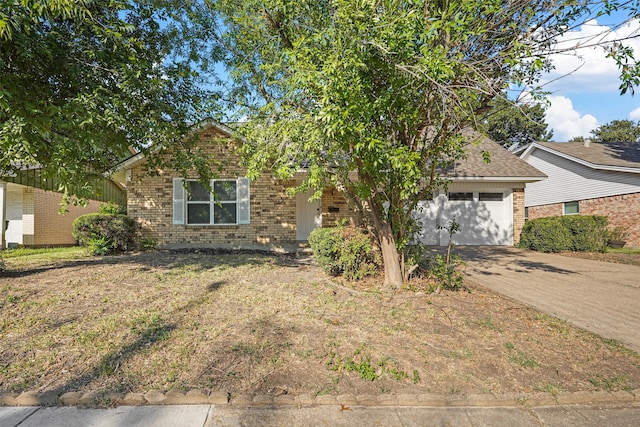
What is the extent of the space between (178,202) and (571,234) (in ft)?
44.1

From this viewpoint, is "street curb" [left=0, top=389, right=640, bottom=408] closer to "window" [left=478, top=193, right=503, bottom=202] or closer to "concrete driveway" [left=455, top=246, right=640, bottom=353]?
"concrete driveway" [left=455, top=246, right=640, bottom=353]

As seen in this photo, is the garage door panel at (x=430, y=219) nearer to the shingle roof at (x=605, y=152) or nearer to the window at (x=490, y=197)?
the window at (x=490, y=197)

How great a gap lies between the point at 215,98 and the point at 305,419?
666cm

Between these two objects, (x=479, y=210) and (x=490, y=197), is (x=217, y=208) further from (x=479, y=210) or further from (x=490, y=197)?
(x=490, y=197)

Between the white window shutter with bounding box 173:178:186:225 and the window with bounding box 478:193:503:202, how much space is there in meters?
10.9

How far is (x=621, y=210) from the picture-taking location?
13477 millimetres

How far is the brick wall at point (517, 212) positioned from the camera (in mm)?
12883

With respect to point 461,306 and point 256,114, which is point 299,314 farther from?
point 256,114

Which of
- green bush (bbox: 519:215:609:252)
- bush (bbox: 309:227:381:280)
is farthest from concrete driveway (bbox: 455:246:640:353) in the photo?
bush (bbox: 309:227:381:280)

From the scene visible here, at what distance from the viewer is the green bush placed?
450 inches

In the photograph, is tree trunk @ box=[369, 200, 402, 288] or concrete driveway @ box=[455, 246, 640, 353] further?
tree trunk @ box=[369, 200, 402, 288]

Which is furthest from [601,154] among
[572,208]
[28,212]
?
[28,212]

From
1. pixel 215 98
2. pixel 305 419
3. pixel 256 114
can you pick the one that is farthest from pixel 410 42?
pixel 215 98

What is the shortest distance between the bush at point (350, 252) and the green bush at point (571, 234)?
885 centimetres
